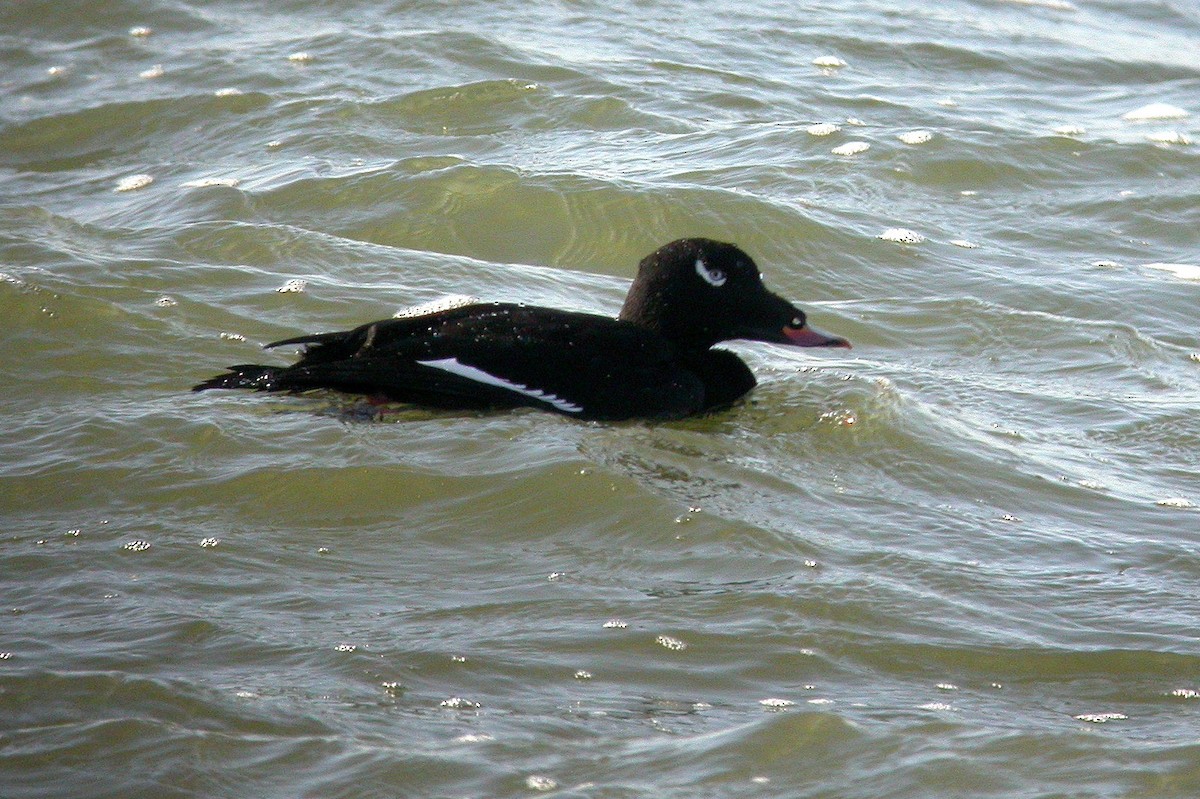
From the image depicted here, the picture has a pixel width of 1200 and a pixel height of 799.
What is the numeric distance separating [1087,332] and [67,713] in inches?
198

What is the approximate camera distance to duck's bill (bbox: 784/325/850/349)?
652cm

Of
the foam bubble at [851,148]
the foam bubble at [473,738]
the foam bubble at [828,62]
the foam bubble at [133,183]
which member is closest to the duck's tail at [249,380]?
the foam bubble at [473,738]

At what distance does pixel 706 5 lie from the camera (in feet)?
42.4

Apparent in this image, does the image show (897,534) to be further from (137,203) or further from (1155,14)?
(1155,14)

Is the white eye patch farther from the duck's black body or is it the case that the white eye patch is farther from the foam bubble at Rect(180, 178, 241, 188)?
the foam bubble at Rect(180, 178, 241, 188)

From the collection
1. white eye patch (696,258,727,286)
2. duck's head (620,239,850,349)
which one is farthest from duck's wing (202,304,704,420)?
white eye patch (696,258,727,286)

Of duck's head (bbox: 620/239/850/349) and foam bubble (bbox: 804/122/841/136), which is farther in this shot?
foam bubble (bbox: 804/122/841/136)

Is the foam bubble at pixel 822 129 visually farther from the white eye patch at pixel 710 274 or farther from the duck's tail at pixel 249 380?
the duck's tail at pixel 249 380

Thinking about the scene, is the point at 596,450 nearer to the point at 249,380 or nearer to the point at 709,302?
the point at 709,302

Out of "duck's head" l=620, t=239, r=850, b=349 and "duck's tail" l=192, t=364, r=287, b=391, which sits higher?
"duck's head" l=620, t=239, r=850, b=349

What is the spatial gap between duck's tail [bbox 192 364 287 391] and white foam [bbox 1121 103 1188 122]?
6.85 metres

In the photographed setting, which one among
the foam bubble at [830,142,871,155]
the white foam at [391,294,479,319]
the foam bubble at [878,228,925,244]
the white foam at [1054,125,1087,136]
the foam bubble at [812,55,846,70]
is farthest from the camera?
the foam bubble at [812,55,846,70]

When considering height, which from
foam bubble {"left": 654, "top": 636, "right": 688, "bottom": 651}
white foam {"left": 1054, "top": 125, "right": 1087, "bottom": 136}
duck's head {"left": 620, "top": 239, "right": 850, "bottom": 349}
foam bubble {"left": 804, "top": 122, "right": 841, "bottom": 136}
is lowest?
foam bubble {"left": 654, "top": 636, "right": 688, "bottom": 651}

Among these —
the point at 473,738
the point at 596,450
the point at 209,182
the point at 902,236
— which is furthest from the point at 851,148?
the point at 473,738
